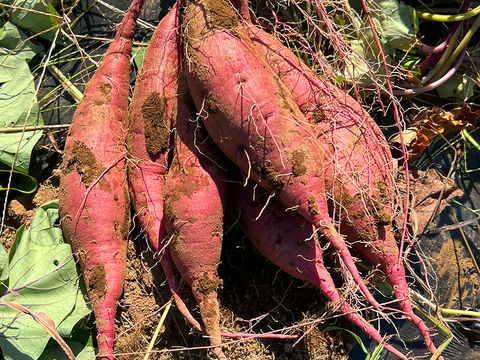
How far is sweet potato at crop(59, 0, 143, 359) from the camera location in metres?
1.23

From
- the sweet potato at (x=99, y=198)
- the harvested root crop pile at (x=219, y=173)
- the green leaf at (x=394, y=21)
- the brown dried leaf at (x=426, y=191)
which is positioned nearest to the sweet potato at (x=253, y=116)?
the harvested root crop pile at (x=219, y=173)

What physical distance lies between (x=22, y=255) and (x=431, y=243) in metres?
1.61

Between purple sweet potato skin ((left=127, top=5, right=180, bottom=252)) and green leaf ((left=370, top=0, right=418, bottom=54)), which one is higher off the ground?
green leaf ((left=370, top=0, right=418, bottom=54))

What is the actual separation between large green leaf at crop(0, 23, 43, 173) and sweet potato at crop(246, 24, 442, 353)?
898mm

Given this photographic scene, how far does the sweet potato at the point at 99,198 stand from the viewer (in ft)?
4.05

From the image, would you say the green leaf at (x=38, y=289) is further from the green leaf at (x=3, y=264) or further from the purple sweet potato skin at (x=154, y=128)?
the purple sweet potato skin at (x=154, y=128)

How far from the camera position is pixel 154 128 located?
1264 mm

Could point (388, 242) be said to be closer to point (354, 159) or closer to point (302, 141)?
point (354, 159)

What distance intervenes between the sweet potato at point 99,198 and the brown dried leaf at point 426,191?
107cm

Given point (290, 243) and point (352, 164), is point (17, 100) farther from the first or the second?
point (352, 164)

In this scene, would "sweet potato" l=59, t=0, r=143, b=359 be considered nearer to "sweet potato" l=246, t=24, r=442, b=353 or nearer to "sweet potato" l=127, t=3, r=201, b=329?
"sweet potato" l=127, t=3, r=201, b=329

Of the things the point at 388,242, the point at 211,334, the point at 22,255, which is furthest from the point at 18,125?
the point at 388,242

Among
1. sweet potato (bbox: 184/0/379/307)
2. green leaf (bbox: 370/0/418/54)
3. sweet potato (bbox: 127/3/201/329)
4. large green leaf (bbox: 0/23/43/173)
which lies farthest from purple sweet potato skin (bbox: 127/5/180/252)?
green leaf (bbox: 370/0/418/54)

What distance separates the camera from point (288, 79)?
1252 millimetres
